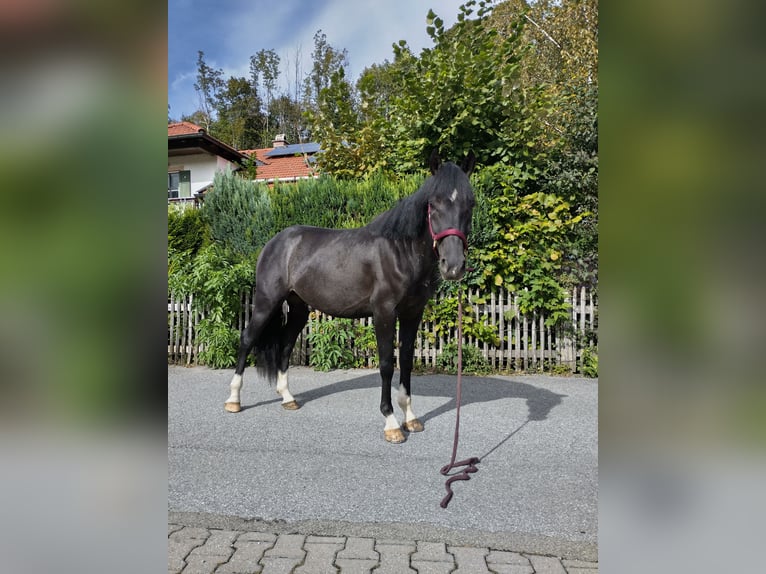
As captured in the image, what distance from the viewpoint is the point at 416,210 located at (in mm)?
3623

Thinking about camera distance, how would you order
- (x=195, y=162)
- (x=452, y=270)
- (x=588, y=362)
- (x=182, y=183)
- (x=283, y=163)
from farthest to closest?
1. (x=283, y=163)
2. (x=182, y=183)
3. (x=195, y=162)
4. (x=588, y=362)
5. (x=452, y=270)

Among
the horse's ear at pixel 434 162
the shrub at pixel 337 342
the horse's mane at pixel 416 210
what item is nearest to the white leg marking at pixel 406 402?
the horse's mane at pixel 416 210

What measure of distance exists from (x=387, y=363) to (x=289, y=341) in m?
1.55

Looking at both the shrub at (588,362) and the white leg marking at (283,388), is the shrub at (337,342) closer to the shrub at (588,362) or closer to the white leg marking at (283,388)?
the white leg marking at (283,388)

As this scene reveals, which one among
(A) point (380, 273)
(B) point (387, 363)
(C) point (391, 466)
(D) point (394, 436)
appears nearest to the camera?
(C) point (391, 466)

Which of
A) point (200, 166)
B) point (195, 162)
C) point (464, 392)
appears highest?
point (195, 162)

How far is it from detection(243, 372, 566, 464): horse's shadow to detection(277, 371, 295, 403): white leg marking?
8.6 inches

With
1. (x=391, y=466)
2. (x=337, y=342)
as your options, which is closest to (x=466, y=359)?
(x=337, y=342)

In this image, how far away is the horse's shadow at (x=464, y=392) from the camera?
4758mm

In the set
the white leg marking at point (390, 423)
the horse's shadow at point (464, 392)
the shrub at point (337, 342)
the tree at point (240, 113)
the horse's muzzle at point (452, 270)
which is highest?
the tree at point (240, 113)

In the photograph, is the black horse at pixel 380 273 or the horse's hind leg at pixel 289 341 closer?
the black horse at pixel 380 273

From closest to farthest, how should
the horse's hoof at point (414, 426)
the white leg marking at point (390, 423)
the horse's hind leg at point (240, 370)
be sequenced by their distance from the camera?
the white leg marking at point (390, 423) → the horse's hoof at point (414, 426) → the horse's hind leg at point (240, 370)

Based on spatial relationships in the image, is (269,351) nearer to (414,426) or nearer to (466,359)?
(414,426)
